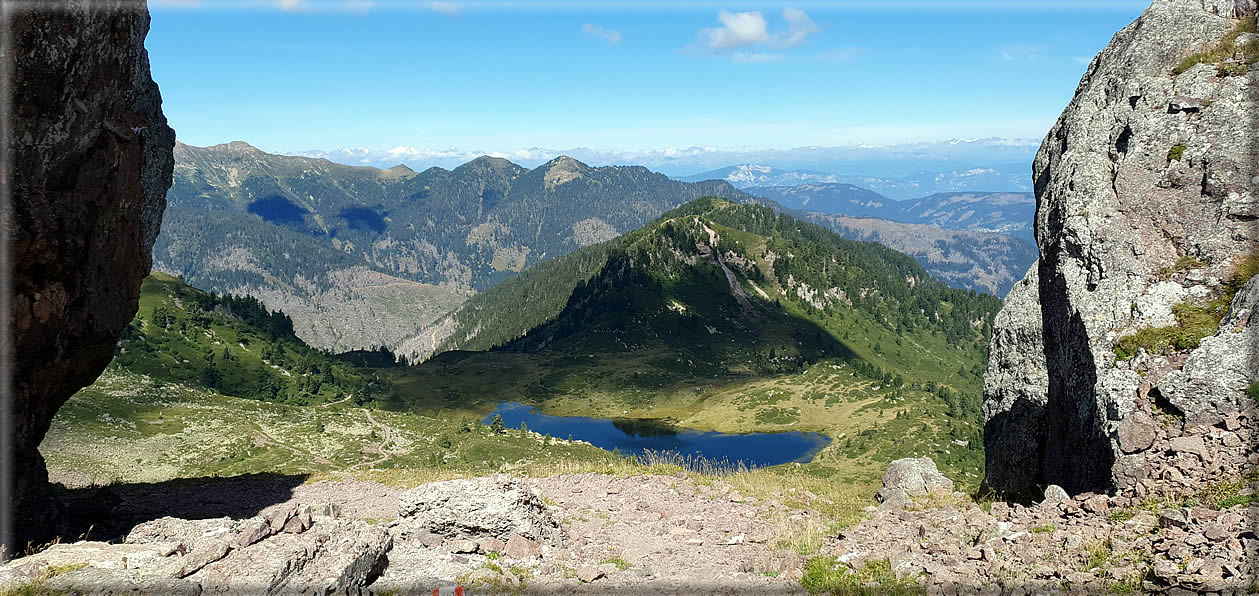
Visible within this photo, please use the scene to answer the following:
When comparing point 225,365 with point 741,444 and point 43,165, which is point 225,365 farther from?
point 43,165

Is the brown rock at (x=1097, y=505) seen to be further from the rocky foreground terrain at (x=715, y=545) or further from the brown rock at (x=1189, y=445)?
the brown rock at (x=1189, y=445)

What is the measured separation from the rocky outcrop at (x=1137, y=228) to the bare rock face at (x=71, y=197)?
29727mm

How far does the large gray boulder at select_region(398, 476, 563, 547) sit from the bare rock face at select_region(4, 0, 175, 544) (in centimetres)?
1164

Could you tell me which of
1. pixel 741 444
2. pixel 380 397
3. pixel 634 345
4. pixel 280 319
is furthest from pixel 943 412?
pixel 280 319

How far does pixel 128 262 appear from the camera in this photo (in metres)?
24.9

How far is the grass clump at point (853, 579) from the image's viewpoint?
14328 millimetres

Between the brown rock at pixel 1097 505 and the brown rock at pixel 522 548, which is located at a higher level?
the brown rock at pixel 1097 505

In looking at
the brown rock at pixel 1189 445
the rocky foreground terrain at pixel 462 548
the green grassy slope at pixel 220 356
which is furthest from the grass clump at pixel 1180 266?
the green grassy slope at pixel 220 356

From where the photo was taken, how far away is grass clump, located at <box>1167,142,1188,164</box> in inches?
827

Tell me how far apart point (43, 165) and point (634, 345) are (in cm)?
18134

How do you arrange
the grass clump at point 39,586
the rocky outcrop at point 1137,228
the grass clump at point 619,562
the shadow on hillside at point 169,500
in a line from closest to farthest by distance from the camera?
1. the grass clump at point 39,586
2. the rocky outcrop at point 1137,228
3. the grass clump at point 619,562
4. the shadow on hillside at point 169,500

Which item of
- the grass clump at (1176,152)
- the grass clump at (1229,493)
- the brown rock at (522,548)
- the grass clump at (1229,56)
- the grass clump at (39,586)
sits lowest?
the brown rock at (522,548)

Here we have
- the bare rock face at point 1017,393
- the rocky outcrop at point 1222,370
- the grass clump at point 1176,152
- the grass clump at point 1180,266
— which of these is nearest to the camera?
the rocky outcrop at point 1222,370

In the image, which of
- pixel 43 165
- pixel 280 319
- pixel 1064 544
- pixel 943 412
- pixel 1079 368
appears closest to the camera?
pixel 1064 544
